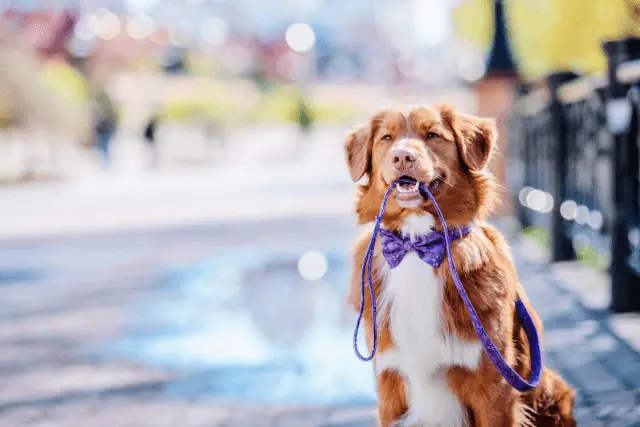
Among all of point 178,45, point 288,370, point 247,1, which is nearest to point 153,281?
point 288,370

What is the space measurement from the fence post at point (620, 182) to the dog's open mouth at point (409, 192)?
3.38m

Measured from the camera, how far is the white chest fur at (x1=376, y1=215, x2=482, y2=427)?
112 inches

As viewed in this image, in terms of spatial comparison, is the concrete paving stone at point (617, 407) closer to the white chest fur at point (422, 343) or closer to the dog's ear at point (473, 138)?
the white chest fur at point (422, 343)

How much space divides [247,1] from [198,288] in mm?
79144

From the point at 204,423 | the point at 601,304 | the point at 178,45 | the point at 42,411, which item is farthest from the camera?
the point at 178,45

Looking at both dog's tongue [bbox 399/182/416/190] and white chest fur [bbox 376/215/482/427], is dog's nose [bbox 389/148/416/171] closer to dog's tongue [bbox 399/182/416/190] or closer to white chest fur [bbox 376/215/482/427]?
dog's tongue [bbox 399/182/416/190]

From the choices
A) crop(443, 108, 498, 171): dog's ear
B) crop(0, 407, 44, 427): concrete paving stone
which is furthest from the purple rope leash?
crop(0, 407, 44, 427): concrete paving stone

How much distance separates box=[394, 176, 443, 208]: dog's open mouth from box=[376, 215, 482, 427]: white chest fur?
0.11 m

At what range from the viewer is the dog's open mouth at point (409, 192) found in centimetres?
280

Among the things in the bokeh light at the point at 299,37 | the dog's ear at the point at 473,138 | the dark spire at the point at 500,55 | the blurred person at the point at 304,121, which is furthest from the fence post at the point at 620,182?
the bokeh light at the point at 299,37

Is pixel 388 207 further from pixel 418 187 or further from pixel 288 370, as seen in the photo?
pixel 288 370

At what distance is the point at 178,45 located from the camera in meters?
67.2

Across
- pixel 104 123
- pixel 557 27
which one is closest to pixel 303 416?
pixel 557 27

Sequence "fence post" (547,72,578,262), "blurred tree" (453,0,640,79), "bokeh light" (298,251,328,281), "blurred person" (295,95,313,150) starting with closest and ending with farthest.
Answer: "fence post" (547,72,578,262)
"bokeh light" (298,251,328,281)
"blurred tree" (453,0,640,79)
"blurred person" (295,95,313,150)
